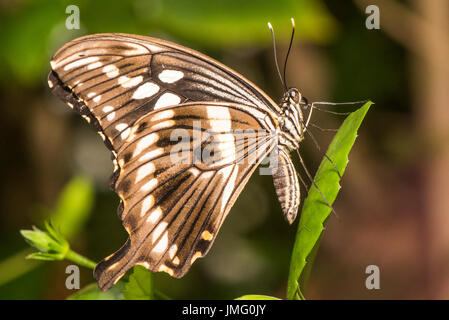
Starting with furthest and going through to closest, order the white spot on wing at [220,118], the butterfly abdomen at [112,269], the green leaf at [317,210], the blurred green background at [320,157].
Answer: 1. the blurred green background at [320,157]
2. the white spot on wing at [220,118]
3. the butterfly abdomen at [112,269]
4. the green leaf at [317,210]

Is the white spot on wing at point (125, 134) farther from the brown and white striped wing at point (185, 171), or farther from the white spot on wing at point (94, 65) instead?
the white spot on wing at point (94, 65)

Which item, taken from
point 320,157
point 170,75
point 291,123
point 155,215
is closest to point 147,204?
point 155,215

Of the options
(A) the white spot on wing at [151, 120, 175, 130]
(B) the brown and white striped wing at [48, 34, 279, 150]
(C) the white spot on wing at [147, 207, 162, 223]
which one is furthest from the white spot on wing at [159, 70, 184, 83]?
(C) the white spot on wing at [147, 207, 162, 223]

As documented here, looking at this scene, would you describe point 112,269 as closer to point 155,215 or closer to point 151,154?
point 155,215

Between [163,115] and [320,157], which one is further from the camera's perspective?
[320,157]

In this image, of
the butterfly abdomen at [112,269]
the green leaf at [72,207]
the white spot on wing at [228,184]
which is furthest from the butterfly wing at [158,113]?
the green leaf at [72,207]

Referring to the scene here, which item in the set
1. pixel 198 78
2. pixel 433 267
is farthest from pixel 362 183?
pixel 198 78

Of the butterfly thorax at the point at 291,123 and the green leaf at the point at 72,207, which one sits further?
the green leaf at the point at 72,207
